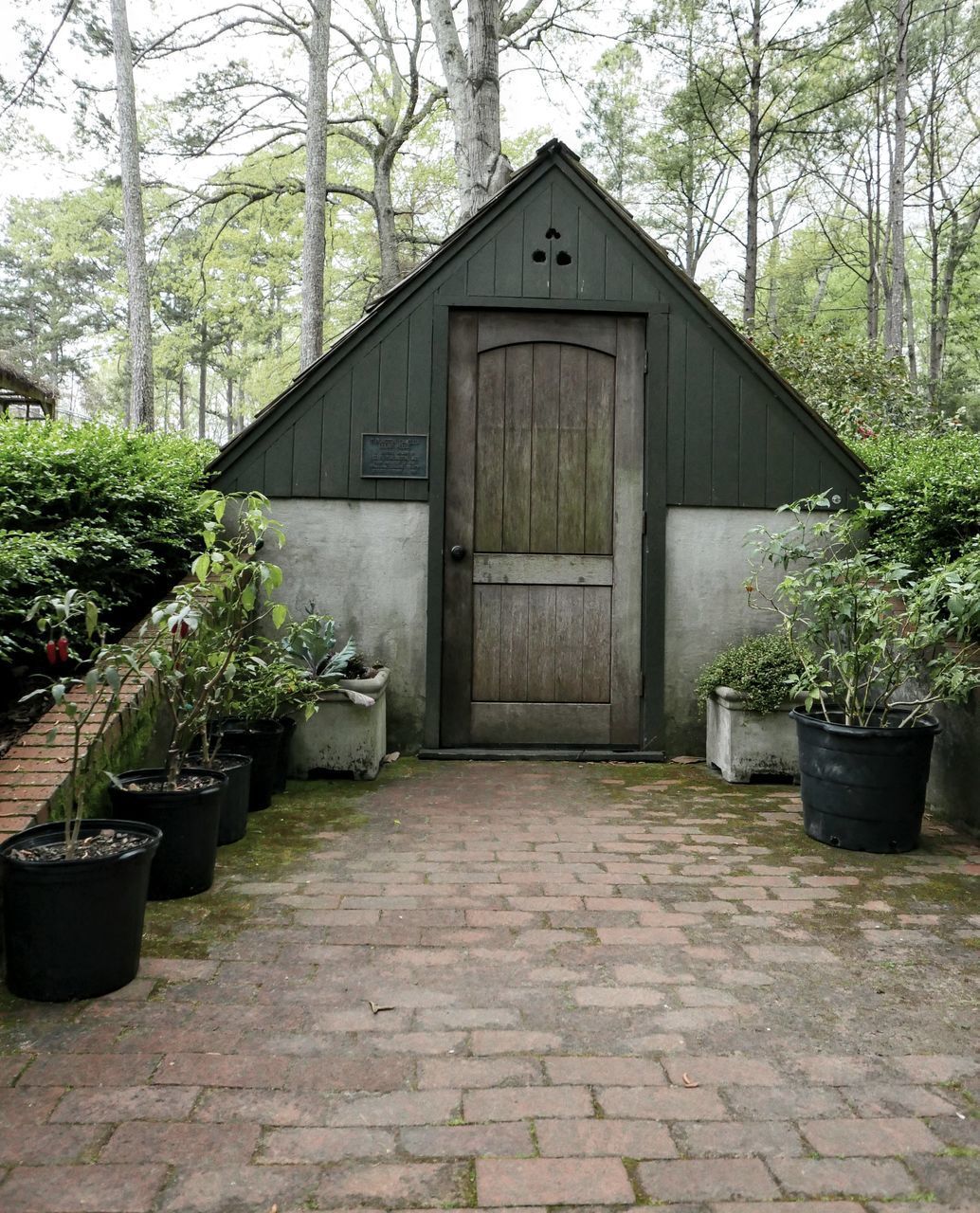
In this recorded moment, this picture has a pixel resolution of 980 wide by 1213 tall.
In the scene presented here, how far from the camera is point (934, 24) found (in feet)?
62.3

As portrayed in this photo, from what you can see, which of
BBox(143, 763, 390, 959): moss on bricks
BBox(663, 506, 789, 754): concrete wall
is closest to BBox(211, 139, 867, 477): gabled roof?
BBox(663, 506, 789, 754): concrete wall

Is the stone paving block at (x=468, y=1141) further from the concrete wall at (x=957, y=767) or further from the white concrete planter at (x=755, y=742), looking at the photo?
the white concrete planter at (x=755, y=742)

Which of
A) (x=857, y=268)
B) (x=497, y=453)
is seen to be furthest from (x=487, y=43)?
(x=857, y=268)

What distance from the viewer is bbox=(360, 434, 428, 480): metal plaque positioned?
6.08 m

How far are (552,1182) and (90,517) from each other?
399cm

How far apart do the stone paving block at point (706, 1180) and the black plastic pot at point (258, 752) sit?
317 cm

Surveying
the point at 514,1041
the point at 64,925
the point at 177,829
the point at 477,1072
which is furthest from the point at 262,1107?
the point at 177,829

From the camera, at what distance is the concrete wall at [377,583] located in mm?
6109

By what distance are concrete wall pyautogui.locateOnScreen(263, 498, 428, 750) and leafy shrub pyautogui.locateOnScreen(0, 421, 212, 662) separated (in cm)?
79

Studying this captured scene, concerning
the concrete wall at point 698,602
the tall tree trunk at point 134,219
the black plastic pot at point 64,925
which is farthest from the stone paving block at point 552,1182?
the tall tree trunk at point 134,219

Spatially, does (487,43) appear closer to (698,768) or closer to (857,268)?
(698,768)

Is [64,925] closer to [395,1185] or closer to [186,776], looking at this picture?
[186,776]

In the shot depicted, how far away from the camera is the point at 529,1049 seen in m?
2.36

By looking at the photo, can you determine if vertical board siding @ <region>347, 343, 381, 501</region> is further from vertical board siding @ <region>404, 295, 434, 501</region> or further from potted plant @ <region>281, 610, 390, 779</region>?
potted plant @ <region>281, 610, 390, 779</region>
